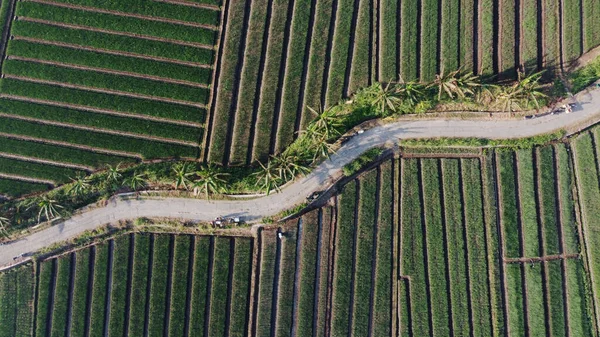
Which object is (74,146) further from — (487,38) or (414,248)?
(487,38)

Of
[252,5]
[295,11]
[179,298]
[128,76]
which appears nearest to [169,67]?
[128,76]

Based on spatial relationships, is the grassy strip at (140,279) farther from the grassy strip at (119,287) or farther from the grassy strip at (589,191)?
the grassy strip at (589,191)

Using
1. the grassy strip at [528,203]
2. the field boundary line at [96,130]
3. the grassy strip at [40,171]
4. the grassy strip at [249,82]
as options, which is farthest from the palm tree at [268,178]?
the grassy strip at [528,203]

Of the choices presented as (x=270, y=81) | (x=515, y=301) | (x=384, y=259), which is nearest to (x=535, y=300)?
(x=515, y=301)

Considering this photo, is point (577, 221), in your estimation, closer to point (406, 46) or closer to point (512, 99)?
point (512, 99)

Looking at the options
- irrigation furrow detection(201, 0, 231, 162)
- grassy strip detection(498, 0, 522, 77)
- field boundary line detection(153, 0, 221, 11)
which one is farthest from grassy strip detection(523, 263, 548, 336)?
field boundary line detection(153, 0, 221, 11)

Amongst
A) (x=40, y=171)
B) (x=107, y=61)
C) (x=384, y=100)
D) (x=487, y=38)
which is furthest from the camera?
(x=107, y=61)
